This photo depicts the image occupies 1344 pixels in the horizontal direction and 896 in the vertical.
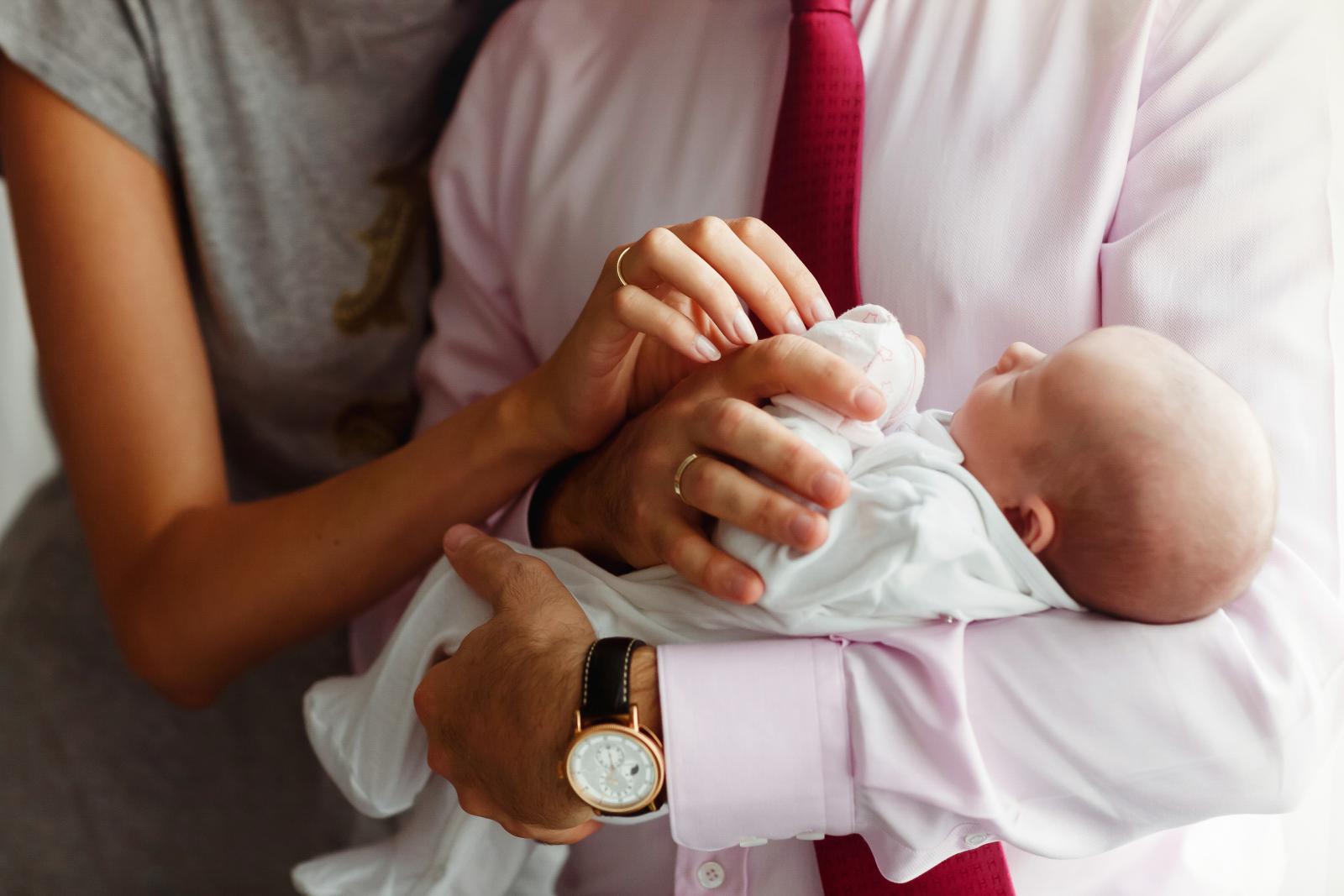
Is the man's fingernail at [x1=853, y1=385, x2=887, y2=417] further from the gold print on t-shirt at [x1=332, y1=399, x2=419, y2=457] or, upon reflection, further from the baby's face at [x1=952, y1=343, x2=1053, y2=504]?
the gold print on t-shirt at [x1=332, y1=399, x2=419, y2=457]

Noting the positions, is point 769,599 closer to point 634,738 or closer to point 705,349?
point 634,738

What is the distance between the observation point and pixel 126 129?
142 centimetres

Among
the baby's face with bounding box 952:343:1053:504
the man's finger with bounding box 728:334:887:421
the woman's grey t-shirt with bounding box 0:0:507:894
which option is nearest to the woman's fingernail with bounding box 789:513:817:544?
the man's finger with bounding box 728:334:887:421

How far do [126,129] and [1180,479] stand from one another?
1.45 meters

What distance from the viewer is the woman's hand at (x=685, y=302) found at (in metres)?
1.02

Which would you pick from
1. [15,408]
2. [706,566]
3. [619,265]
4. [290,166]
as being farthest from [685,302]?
[15,408]

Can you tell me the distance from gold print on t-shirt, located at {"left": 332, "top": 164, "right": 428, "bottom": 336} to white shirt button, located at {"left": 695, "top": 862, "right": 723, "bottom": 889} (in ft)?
3.38

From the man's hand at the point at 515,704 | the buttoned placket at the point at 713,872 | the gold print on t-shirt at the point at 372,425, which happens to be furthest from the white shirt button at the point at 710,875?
the gold print on t-shirt at the point at 372,425

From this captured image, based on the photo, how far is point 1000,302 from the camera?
115cm

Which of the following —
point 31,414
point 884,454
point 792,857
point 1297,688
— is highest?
point 884,454

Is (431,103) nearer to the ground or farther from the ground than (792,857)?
farther from the ground

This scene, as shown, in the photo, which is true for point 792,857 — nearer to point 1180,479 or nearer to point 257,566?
point 1180,479

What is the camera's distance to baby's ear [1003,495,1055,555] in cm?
94

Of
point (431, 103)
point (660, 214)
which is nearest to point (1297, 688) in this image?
point (660, 214)
